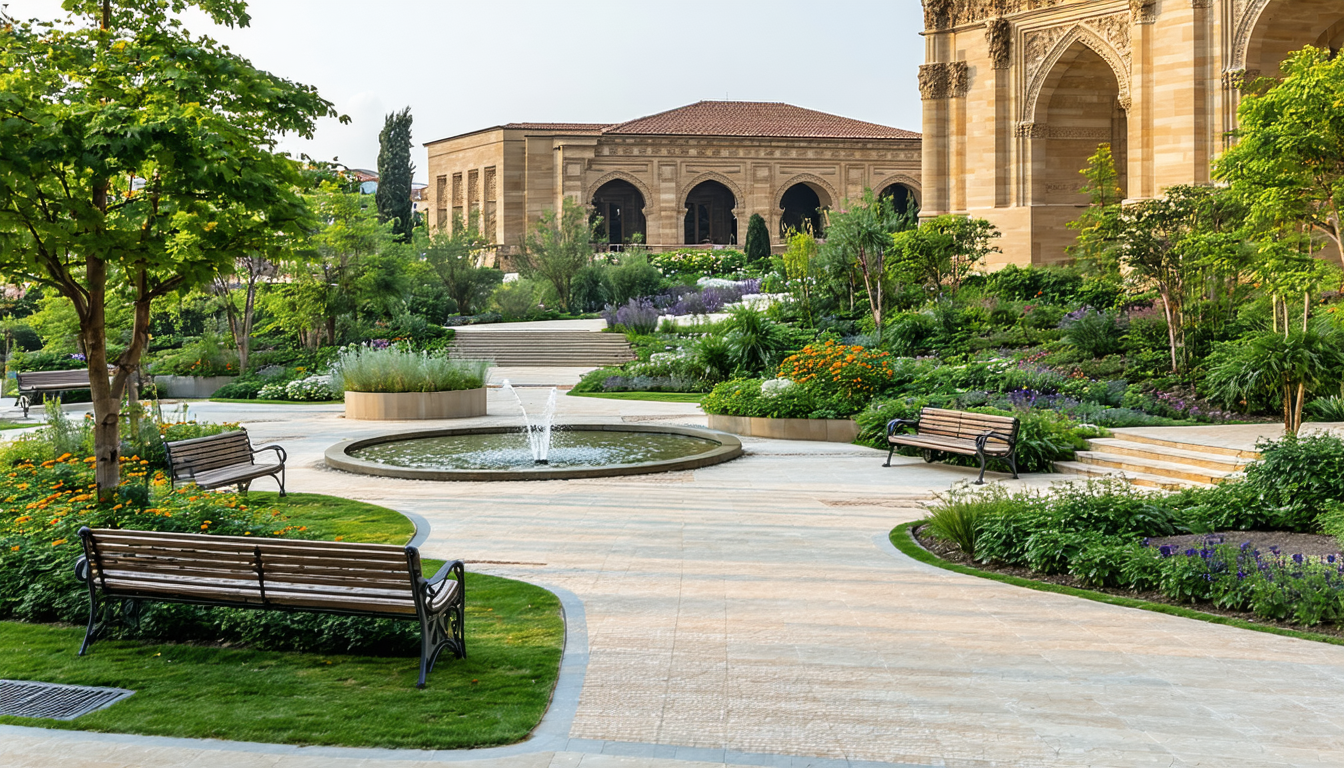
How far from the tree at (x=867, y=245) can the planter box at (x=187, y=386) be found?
598 inches

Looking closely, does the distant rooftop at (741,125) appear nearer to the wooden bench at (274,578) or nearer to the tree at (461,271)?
the tree at (461,271)

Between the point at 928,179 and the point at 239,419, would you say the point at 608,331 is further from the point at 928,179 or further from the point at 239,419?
→ the point at 239,419

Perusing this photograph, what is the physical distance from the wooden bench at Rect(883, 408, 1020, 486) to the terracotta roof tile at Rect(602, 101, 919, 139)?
42160 millimetres

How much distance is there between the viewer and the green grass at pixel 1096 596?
625cm

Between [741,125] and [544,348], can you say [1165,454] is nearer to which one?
[544,348]

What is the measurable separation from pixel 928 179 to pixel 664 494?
959 inches

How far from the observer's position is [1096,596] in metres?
7.17

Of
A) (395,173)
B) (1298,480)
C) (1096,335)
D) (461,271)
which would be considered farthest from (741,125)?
(1298,480)

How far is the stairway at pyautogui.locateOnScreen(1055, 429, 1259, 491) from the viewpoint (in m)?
11.6

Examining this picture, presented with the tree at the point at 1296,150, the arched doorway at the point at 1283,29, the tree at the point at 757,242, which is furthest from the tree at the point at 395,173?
the tree at the point at 1296,150

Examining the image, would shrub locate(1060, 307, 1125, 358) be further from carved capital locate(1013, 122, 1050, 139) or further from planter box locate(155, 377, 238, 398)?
planter box locate(155, 377, 238, 398)

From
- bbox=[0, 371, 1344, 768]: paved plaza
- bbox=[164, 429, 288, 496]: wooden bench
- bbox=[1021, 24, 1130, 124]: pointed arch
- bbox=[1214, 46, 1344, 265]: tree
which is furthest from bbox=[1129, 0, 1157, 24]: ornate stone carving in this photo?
bbox=[164, 429, 288, 496]: wooden bench

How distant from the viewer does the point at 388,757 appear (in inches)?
175

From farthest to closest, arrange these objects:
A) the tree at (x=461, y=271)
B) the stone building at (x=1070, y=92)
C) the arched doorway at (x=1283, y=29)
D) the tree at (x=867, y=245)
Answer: the tree at (x=461, y=271) < the tree at (x=867, y=245) < the stone building at (x=1070, y=92) < the arched doorway at (x=1283, y=29)
